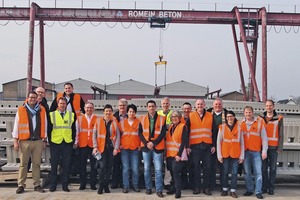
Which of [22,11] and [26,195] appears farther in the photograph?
[22,11]

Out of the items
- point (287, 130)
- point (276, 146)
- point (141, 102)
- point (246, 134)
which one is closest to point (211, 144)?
point (246, 134)

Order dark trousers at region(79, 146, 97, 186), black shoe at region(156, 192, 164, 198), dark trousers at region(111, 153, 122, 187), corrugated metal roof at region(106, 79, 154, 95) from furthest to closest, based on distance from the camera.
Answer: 1. corrugated metal roof at region(106, 79, 154, 95)
2. dark trousers at region(111, 153, 122, 187)
3. dark trousers at region(79, 146, 97, 186)
4. black shoe at region(156, 192, 164, 198)

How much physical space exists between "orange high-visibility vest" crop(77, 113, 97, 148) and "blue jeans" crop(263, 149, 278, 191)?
10.7 ft

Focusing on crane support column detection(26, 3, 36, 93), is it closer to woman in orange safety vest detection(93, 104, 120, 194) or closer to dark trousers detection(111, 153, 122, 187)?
dark trousers detection(111, 153, 122, 187)

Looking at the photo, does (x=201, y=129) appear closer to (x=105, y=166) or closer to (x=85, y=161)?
(x=105, y=166)

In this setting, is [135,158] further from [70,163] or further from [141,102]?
[141,102]

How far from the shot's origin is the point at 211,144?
20.1 feet

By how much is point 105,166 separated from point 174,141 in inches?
52.9

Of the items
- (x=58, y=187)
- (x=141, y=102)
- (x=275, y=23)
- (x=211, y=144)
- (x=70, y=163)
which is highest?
(x=275, y=23)

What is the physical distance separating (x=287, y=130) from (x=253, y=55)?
1238cm

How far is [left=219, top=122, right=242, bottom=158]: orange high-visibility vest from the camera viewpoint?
237 inches

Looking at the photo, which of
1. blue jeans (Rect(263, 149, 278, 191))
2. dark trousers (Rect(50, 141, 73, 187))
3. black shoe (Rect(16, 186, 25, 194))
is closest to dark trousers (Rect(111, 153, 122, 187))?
dark trousers (Rect(50, 141, 73, 187))

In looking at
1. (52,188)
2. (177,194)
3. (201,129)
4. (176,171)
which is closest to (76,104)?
(52,188)

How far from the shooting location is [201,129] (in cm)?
607
